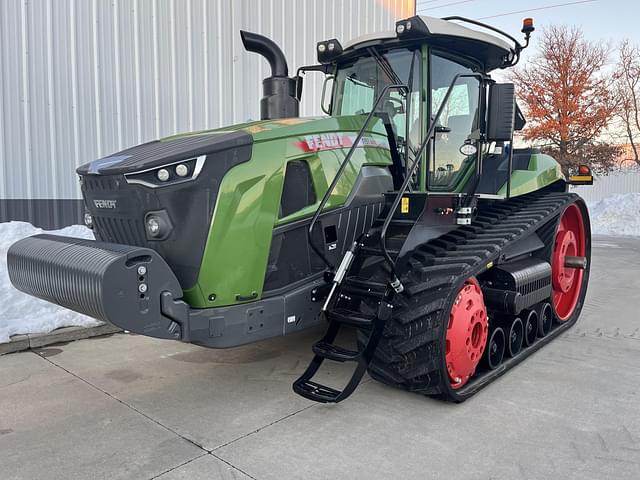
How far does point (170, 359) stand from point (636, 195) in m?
18.7

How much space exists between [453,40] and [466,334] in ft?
7.15

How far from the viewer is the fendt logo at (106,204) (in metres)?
3.21

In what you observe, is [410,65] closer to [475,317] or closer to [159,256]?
[475,317]

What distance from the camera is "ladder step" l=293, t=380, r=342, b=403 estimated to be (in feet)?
10.8

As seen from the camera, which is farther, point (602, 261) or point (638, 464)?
point (602, 261)

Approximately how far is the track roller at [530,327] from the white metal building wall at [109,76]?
558cm

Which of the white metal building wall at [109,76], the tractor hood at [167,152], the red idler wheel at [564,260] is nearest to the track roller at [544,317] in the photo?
the red idler wheel at [564,260]

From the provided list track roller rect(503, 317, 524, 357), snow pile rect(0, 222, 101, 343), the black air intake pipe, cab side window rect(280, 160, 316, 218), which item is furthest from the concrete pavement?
the black air intake pipe

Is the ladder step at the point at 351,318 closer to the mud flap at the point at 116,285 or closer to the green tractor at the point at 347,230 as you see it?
the green tractor at the point at 347,230

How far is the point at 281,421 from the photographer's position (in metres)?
3.33

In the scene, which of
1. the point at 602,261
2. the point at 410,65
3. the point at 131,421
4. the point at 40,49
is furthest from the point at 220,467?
the point at 602,261

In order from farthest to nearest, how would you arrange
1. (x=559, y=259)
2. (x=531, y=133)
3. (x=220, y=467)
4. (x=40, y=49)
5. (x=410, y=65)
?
(x=531, y=133) → (x=40, y=49) → (x=559, y=259) → (x=410, y=65) → (x=220, y=467)

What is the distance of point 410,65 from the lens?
162 inches

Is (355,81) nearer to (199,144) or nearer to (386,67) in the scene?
(386,67)
